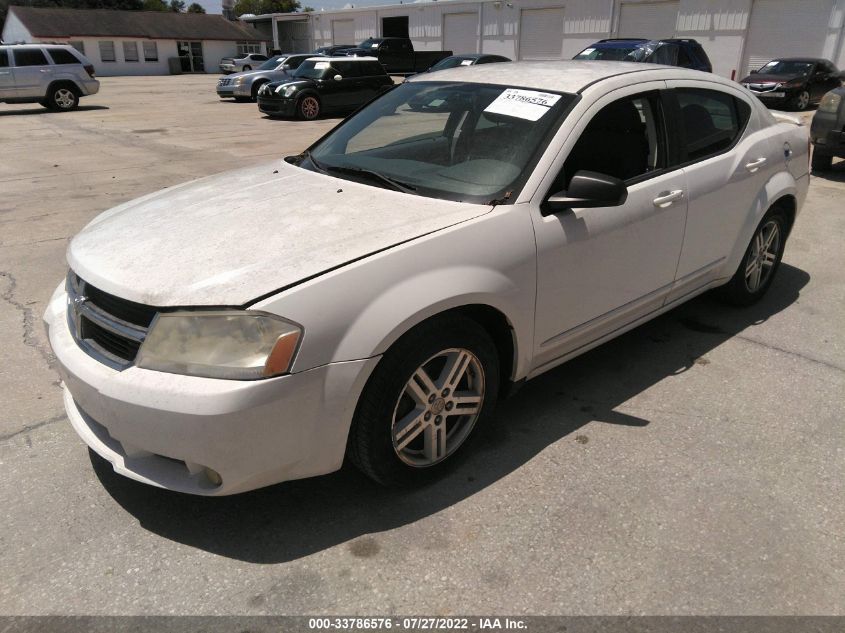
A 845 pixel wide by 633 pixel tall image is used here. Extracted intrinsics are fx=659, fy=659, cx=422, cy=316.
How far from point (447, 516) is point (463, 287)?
3.01 feet

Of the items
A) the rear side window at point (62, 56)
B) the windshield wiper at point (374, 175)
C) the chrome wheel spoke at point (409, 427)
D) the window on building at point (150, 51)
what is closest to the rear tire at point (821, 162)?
the windshield wiper at point (374, 175)

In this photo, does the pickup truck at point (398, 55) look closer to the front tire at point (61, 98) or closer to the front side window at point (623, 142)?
the front tire at point (61, 98)

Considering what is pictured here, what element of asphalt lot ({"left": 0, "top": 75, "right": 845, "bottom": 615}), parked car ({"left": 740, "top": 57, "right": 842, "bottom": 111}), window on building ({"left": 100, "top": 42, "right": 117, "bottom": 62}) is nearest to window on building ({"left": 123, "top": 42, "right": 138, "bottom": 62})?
window on building ({"left": 100, "top": 42, "right": 117, "bottom": 62})

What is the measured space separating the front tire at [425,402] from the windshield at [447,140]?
66cm

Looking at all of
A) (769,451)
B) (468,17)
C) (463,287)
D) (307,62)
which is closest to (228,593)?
(463,287)

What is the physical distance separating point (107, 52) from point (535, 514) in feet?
181

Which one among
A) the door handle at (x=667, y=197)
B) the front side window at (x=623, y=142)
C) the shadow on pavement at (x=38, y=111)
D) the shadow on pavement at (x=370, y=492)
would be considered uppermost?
the front side window at (x=623, y=142)

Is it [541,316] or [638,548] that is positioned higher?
→ [541,316]

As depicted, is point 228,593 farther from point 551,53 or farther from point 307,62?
point 551,53

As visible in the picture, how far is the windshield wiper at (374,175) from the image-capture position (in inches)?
119

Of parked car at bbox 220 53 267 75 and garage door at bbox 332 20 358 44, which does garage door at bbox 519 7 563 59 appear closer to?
parked car at bbox 220 53 267 75

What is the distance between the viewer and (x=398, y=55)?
31.0 meters

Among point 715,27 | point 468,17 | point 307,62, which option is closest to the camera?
point 307,62

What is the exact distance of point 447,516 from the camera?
8.63ft
